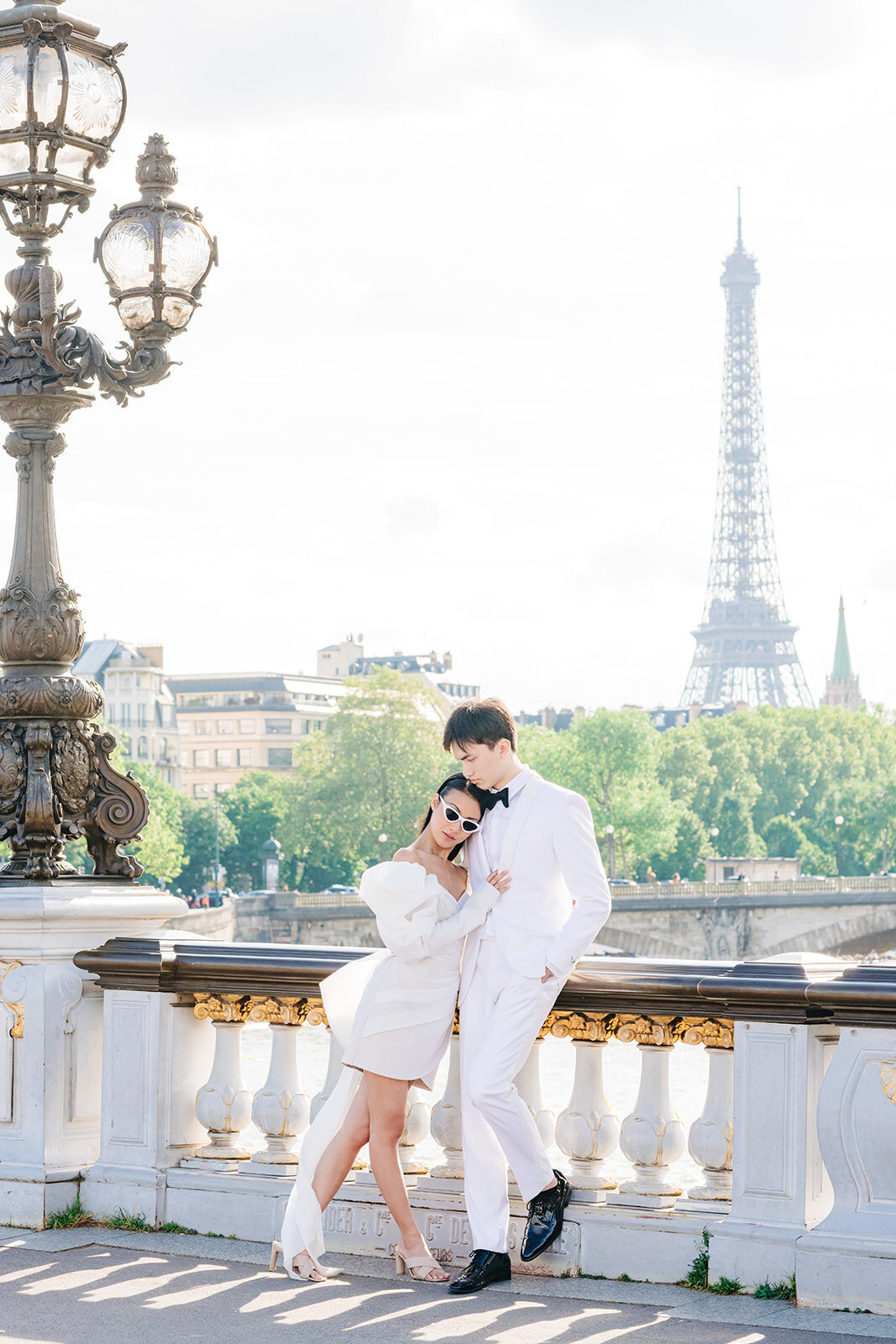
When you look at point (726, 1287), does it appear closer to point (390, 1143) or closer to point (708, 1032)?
point (708, 1032)

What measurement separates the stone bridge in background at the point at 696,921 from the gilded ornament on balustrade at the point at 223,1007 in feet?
187

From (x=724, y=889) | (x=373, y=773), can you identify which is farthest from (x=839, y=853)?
(x=373, y=773)

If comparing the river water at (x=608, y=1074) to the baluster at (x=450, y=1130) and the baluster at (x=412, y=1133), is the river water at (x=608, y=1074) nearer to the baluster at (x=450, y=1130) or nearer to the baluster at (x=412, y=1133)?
the baluster at (x=412, y=1133)

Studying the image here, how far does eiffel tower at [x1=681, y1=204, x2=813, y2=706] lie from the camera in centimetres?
13612

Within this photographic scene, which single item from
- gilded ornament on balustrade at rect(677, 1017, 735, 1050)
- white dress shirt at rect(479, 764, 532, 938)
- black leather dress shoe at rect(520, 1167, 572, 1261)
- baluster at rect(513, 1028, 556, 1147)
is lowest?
black leather dress shoe at rect(520, 1167, 572, 1261)

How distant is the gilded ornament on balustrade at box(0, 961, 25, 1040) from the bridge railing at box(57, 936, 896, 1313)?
0.26 metres

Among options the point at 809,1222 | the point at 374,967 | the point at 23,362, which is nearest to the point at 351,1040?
the point at 374,967

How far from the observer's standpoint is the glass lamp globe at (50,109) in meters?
6.88

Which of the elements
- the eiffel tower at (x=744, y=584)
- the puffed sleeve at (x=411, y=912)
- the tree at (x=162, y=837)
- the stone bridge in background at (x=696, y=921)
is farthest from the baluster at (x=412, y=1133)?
the eiffel tower at (x=744, y=584)

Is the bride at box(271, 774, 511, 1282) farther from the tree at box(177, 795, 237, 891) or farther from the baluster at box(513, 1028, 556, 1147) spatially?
the tree at box(177, 795, 237, 891)

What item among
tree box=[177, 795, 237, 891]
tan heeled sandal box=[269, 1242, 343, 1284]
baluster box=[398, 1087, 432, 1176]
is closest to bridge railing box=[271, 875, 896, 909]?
tree box=[177, 795, 237, 891]

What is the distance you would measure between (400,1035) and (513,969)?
0.41m

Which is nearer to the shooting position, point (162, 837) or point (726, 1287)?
point (726, 1287)

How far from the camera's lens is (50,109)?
6910 mm
